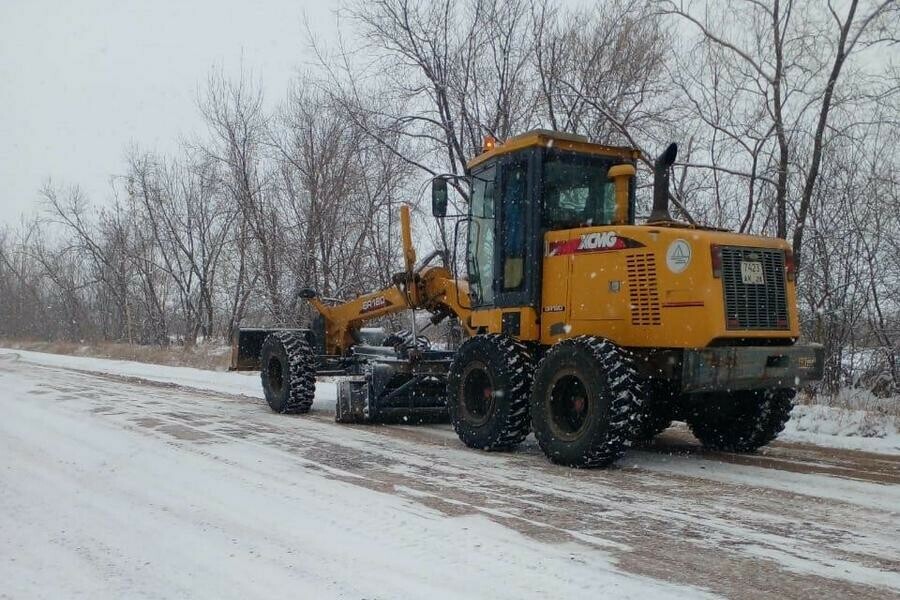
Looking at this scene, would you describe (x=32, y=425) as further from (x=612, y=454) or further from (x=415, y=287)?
(x=612, y=454)

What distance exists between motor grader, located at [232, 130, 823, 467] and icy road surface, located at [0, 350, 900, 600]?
445mm

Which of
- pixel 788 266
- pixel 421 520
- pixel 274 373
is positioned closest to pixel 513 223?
pixel 788 266

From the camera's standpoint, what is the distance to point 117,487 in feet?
19.1

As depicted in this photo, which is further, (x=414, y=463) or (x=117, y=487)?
(x=414, y=463)

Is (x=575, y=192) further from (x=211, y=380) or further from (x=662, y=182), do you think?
(x=211, y=380)

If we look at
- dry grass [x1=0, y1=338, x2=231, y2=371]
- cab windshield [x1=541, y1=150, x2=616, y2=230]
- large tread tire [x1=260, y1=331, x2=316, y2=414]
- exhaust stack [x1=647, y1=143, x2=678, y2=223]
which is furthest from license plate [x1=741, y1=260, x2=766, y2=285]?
dry grass [x1=0, y1=338, x2=231, y2=371]

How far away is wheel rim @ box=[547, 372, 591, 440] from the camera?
7049 millimetres

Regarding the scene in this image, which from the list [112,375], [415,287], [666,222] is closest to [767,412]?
[666,222]

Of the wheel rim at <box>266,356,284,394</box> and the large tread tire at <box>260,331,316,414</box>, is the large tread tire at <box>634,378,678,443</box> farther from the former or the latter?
the wheel rim at <box>266,356,284,394</box>

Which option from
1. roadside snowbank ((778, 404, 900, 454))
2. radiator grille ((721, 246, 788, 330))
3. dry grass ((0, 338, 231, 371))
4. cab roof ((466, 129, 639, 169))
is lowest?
roadside snowbank ((778, 404, 900, 454))

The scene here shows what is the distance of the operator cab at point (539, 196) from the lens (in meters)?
7.79

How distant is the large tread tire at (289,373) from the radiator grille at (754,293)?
6195 mm

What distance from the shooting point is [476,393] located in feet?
27.2

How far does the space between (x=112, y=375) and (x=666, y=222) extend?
1472 centimetres
